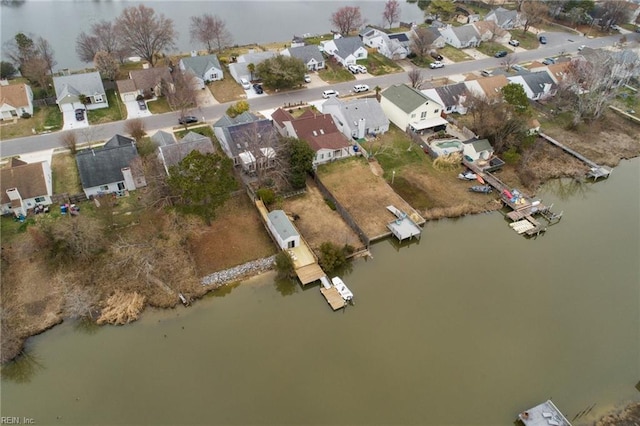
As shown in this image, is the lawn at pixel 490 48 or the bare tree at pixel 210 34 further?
the lawn at pixel 490 48

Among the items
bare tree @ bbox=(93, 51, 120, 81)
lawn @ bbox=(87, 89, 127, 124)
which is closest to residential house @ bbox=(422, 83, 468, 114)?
lawn @ bbox=(87, 89, 127, 124)

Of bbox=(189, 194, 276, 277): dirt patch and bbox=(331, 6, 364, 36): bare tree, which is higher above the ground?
bbox=(331, 6, 364, 36): bare tree

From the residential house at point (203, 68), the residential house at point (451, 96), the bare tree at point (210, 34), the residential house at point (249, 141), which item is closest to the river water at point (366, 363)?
the residential house at point (249, 141)

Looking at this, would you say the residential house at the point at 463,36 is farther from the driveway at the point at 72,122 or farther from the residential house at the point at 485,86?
the driveway at the point at 72,122

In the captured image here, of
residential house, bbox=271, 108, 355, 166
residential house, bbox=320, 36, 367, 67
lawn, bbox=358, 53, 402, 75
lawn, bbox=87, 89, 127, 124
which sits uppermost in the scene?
residential house, bbox=320, 36, 367, 67

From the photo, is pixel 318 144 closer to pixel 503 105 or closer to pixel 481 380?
pixel 503 105

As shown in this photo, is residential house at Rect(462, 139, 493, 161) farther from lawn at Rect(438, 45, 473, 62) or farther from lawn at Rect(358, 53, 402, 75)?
lawn at Rect(438, 45, 473, 62)

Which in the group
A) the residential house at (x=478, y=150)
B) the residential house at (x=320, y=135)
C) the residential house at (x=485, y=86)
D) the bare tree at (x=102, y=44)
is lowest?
the residential house at (x=478, y=150)
